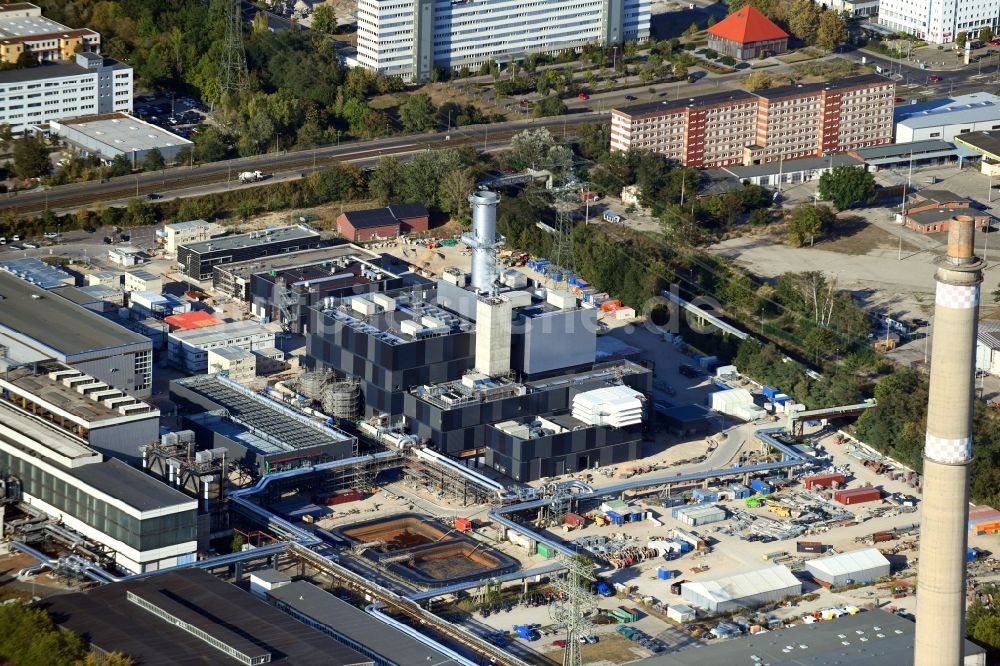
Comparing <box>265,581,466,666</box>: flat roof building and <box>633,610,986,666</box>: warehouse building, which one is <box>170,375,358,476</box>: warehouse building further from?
<box>633,610,986,666</box>: warehouse building

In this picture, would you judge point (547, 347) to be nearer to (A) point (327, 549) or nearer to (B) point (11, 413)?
(A) point (327, 549)

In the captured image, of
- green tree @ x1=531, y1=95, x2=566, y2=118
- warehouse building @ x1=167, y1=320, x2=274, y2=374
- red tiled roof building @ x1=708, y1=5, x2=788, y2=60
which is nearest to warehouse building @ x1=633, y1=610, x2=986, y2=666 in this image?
warehouse building @ x1=167, y1=320, x2=274, y2=374

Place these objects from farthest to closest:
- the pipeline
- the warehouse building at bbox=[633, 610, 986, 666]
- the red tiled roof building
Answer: the red tiled roof building
the pipeline
the warehouse building at bbox=[633, 610, 986, 666]

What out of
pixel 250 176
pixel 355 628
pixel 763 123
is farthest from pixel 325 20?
pixel 355 628

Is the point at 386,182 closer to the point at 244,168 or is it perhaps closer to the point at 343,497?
the point at 244,168

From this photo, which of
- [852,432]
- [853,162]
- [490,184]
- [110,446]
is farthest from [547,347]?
[853,162]

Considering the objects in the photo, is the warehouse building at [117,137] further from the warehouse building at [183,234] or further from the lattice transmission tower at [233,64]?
the warehouse building at [183,234]

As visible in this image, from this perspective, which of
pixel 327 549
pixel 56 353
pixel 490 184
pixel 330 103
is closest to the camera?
pixel 327 549
